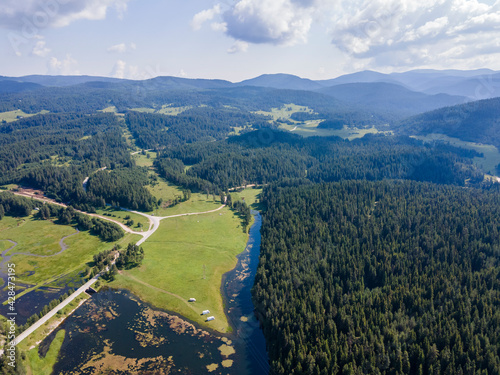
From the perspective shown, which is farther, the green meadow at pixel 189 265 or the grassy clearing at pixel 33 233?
the grassy clearing at pixel 33 233

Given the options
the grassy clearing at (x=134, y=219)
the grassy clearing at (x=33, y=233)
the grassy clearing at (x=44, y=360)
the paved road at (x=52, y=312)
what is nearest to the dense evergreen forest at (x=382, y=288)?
the grassy clearing at (x=44, y=360)

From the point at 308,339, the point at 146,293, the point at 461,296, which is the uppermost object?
the point at 461,296

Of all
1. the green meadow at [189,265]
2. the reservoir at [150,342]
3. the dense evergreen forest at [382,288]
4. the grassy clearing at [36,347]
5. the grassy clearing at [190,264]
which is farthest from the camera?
the grassy clearing at [190,264]

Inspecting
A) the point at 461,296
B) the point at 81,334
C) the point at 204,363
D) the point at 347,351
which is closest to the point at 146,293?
the point at 81,334

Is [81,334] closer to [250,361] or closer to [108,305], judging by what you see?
[108,305]

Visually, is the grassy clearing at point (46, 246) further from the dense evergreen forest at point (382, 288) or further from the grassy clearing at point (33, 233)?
the dense evergreen forest at point (382, 288)

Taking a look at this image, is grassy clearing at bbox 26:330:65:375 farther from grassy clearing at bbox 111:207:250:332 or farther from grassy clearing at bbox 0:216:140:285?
grassy clearing at bbox 0:216:140:285

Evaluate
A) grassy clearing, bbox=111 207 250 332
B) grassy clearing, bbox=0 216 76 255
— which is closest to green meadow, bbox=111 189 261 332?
grassy clearing, bbox=111 207 250 332
